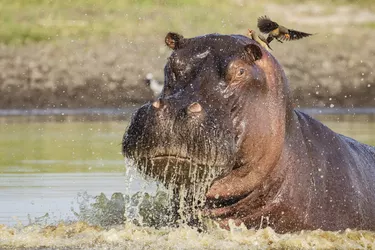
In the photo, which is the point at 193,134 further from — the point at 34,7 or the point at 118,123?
the point at 34,7

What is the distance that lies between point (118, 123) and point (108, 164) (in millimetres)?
6807

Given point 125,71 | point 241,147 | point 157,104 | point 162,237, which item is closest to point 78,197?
point 162,237

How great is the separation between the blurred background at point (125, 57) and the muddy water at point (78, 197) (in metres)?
0.20

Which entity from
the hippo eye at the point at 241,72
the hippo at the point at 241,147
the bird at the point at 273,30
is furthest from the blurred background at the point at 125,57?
the hippo eye at the point at 241,72

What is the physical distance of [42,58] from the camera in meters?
27.1

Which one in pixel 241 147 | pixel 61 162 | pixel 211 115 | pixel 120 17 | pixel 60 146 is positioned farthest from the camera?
pixel 120 17

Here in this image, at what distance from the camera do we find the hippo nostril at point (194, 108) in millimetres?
7531

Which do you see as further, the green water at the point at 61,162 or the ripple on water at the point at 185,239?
the green water at the point at 61,162

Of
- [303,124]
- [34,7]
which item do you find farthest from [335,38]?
[303,124]

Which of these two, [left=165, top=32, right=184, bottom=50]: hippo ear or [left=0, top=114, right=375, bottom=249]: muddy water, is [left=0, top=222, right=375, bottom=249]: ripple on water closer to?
[left=0, top=114, right=375, bottom=249]: muddy water

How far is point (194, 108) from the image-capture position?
7543mm

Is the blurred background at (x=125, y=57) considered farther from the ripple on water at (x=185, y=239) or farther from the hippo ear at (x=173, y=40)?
the hippo ear at (x=173, y=40)

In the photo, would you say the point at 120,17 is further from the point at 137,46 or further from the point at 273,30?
the point at 273,30

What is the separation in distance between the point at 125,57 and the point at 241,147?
18891 millimetres
